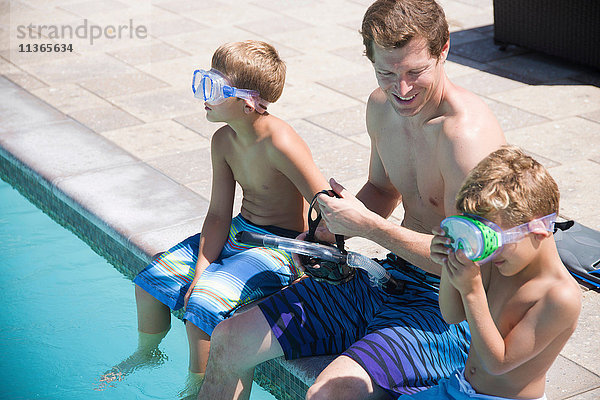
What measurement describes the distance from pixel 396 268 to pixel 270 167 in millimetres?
759

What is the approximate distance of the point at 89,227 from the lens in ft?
16.3

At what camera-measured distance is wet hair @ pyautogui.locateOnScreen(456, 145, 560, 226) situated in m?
2.38

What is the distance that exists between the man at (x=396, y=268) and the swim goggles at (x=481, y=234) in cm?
41

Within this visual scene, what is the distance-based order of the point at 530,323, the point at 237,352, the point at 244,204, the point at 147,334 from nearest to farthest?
the point at 530,323, the point at 237,352, the point at 244,204, the point at 147,334

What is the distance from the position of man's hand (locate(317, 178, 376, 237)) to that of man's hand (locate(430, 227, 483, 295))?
1.57ft

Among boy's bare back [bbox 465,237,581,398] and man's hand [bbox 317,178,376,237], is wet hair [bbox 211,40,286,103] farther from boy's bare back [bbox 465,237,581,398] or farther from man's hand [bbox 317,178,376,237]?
boy's bare back [bbox 465,237,581,398]

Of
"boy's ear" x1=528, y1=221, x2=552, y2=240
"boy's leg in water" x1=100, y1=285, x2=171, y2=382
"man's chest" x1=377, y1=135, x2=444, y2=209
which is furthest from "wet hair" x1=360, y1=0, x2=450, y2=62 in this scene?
"boy's leg in water" x1=100, y1=285, x2=171, y2=382

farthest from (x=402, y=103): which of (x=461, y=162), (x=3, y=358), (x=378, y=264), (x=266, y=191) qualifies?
(x=3, y=358)

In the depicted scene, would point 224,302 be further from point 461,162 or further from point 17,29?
point 17,29

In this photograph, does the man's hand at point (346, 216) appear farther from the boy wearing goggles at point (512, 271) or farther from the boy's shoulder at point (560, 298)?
the boy's shoulder at point (560, 298)

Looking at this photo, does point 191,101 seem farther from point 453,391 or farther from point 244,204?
point 453,391

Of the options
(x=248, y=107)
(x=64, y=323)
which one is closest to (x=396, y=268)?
(x=248, y=107)

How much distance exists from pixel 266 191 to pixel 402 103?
907 mm

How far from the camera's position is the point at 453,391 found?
2.62m
